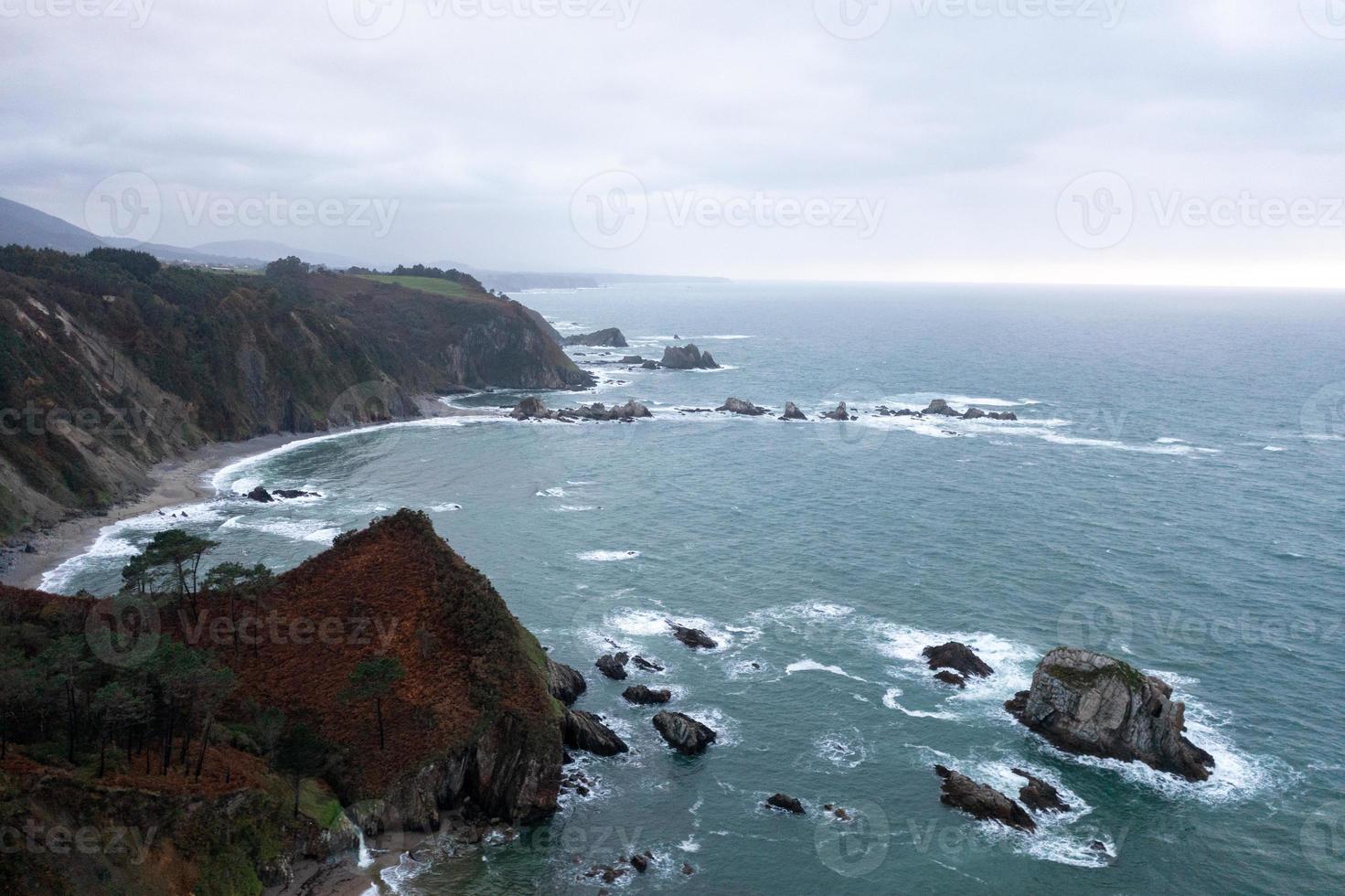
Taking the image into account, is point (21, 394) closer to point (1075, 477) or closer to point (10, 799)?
point (10, 799)

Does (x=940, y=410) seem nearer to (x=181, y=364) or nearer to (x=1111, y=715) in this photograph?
(x=1111, y=715)

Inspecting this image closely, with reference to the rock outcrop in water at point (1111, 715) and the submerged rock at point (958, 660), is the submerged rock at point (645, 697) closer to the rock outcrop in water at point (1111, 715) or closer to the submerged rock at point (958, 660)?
the submerged rock at point (958, 660)

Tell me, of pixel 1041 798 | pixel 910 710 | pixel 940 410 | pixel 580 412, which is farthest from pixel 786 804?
pixel 940 410

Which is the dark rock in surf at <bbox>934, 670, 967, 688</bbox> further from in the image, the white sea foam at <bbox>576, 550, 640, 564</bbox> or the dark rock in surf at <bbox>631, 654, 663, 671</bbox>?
the white sea foam at <bbox>576, 550, 640, 564</bbox>

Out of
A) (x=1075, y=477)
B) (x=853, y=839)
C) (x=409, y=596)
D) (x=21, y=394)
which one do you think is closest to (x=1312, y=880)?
(x=853, y=839)

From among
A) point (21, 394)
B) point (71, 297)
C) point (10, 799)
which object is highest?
point (71, 297)

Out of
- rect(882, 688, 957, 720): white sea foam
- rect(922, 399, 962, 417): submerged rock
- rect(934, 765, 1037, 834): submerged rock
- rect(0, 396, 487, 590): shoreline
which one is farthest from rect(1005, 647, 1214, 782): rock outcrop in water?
rect(922, 399, 962, 417): submerged rock
